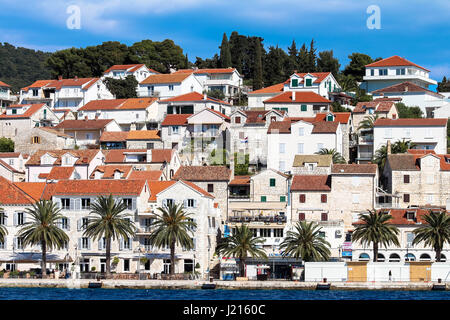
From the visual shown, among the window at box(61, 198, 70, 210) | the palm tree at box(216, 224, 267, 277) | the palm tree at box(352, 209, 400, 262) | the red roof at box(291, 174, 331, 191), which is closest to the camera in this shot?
the palm tree at box(216, 224, 267, 277)

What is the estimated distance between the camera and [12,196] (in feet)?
238

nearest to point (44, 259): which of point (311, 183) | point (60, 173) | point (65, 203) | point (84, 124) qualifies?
point (65, 203)

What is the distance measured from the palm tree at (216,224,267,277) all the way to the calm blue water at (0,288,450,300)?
458cm

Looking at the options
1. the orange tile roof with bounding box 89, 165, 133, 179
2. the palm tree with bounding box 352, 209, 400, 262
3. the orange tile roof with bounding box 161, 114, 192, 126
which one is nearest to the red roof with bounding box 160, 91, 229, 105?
the orange tile roof with bounding box 161, 114, 192, 126

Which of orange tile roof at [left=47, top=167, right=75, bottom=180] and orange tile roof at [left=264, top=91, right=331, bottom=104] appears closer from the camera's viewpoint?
orange tile roof at [left=47, top=167, right=75, bottom=180]

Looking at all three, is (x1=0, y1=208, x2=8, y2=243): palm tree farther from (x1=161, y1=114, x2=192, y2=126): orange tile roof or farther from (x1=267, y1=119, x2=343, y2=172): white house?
(x1=267, y1=119, x2=343, y2=172): white house

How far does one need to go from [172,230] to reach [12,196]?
17.8m

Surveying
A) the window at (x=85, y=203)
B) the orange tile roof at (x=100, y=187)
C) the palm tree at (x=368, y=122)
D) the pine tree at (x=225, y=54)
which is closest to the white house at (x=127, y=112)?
the pine tree at (x=225, y=54)

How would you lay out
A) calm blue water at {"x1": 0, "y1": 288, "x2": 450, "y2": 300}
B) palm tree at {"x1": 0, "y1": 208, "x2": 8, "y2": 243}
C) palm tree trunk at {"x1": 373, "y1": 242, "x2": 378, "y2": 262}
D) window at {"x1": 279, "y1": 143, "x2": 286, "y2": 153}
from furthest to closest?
window at {"x1": 279, "y1": 143, "x2": 286, "y2": 153}
palm tree at {"x1": 0, "y1": 208, "x2": 8, "y2": 243}
palm tree trunk at {"x1": 373, "y1": 242, "x2": 378, "y2": 262}
calm blue water at {"x1": 0, "y1": 288, "x2": 450, "y2": 300}

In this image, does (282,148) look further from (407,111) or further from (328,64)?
(328,64)

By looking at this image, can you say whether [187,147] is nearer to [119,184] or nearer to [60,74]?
[119,184]

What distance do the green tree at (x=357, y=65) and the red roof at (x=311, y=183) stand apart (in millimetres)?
52890

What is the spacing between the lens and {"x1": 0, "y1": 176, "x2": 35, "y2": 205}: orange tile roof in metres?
71.9

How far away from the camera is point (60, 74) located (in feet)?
434
